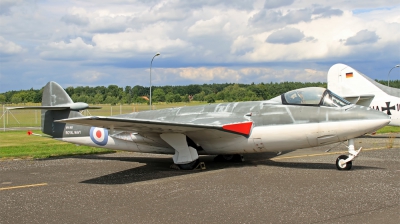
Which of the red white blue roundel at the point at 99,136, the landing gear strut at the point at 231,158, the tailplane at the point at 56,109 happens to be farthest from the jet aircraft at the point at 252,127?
the tailplane at the point at 56,109

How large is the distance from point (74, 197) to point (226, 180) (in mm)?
3532

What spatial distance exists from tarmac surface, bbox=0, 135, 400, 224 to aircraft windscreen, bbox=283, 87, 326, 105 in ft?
6.14

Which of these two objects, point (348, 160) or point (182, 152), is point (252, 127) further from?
point (348, 160)

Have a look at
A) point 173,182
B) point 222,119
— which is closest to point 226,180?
point 173,182

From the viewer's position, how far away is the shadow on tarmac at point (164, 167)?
9945 mm

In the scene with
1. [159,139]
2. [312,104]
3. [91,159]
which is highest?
[312,104]

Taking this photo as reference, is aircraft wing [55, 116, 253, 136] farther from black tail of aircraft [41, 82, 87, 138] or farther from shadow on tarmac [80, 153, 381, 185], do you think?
black tail of aircraft [41, 82, 87, 138]

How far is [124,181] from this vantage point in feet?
31.6

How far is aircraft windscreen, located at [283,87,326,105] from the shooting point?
1063 centimetres

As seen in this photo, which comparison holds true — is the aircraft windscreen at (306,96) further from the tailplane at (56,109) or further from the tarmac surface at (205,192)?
the tailplane at (56,109)

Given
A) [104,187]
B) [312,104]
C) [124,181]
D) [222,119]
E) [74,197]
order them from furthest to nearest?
[222,119], [312,104], [124,181], [104,187], [74,197]

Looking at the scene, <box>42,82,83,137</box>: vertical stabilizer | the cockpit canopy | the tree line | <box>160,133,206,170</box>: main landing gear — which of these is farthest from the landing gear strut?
the tree line

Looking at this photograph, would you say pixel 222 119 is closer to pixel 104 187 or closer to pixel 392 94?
pixel 104 187

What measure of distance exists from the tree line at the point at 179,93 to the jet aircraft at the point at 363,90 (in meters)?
28.4
